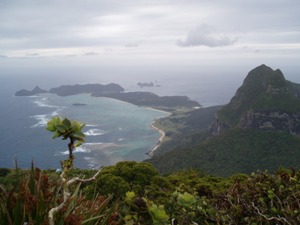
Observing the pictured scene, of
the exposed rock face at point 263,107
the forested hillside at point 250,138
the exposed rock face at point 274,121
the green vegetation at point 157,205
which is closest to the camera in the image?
the green vegetation at point 157,205

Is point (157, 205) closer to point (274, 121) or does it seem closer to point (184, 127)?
point (274, 121)

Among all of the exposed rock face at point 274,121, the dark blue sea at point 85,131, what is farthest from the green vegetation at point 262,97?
the dark blue sea at point 85,131

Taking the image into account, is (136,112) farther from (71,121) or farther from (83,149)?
(71,121)

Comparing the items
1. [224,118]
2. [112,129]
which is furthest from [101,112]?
[224,118]

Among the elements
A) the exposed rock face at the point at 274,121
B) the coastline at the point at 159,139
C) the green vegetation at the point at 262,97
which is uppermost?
the green vegetation at the point at 262,97

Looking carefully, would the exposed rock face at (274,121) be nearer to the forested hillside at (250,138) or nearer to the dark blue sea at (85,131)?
the forested hillside at (250,138)

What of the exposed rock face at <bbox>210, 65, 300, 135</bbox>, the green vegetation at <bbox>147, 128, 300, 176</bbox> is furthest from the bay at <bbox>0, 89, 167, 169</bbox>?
the exposed rock face at <bbox>210, 65, 300, 135</bbox>
